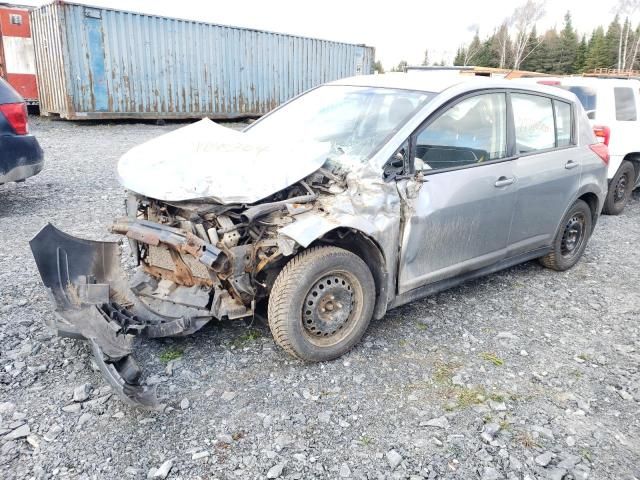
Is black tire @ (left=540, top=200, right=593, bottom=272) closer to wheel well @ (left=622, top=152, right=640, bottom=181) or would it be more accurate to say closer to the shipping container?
wheel well @ (left=622, top=152, right=640, bottom=181)

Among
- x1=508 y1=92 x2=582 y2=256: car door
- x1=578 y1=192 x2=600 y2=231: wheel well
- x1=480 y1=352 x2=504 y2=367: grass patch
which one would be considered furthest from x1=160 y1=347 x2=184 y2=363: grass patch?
x1=578 y1=192 x2=600 y2=231: wheel well

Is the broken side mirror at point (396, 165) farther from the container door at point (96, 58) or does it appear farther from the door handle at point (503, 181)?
the container door at point (96, 58)

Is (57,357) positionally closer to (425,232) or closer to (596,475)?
(425,232)

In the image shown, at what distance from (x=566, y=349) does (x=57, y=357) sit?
3487 mm

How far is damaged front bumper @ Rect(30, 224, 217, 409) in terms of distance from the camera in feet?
8.81

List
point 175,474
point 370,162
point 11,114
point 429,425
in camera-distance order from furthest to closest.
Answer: point 11,114 < point 370,162 < point 429,425 < point 175,474

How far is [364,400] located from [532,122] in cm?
287

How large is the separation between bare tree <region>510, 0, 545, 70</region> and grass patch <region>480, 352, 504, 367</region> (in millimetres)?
54253

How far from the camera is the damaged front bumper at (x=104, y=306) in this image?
269cm

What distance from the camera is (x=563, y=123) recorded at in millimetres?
4711

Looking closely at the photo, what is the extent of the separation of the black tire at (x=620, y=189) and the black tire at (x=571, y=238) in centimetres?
282

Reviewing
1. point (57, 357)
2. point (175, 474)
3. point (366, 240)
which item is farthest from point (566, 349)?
point (57, 357)

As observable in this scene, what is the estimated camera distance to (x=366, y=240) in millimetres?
3348

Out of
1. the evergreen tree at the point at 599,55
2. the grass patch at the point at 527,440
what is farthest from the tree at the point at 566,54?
the grass patch at the point at 527,440
